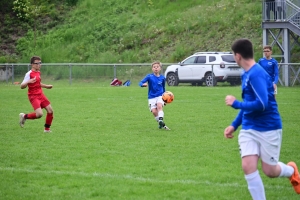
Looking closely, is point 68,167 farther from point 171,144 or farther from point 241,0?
point 241,0

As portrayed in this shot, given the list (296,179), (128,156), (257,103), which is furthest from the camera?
(128,156)

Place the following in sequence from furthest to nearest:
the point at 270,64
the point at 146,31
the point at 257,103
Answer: the point at 146,31 → the point at 270,64 → the point at 257,103

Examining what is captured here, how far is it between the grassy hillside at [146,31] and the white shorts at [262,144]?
26.3m

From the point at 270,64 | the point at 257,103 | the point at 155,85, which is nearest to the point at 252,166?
the point at 257,103

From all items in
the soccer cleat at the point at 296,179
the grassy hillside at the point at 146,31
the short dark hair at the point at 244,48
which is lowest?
the soccer cleat at the point at 296,179

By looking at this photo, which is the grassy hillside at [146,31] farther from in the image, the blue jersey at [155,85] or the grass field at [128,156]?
the blue jersey at [155,85]

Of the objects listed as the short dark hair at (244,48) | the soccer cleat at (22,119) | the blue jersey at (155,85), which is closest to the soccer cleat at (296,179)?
the short dark hair at (244,48)

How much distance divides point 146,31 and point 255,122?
107 feet

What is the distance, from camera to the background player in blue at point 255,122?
5949 mm

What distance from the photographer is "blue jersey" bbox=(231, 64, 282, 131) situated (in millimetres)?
5926

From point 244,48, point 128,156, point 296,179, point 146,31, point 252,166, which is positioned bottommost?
point 128,156

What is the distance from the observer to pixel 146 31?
38281 mm

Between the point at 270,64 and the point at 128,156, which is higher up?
the point at 270,64

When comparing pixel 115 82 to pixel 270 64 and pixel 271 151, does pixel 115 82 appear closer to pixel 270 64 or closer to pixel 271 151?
pixel 270 64
